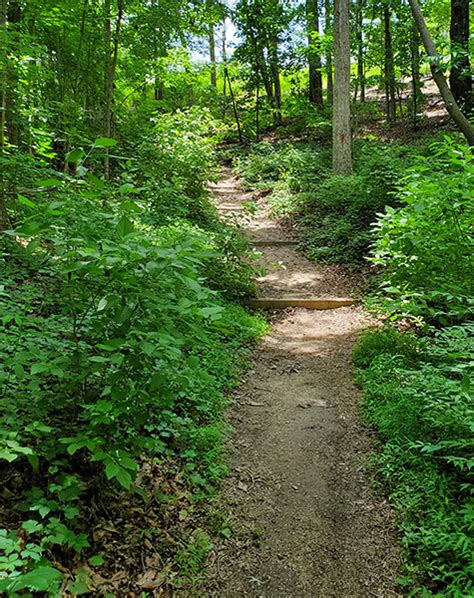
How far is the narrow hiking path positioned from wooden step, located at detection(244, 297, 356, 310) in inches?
41.7

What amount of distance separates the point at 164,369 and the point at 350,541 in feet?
5.77

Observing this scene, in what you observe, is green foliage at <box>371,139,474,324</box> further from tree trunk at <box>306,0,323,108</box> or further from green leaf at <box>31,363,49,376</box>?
tree trunk at <box>306,0,323,108</box>

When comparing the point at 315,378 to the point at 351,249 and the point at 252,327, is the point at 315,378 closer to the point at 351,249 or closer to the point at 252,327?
the point at 252,327

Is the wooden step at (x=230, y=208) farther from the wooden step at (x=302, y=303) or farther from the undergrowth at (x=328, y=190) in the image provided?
the wooden step at (x=302, y=303)

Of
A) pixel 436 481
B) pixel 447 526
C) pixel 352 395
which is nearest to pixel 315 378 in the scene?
pixel 352 395

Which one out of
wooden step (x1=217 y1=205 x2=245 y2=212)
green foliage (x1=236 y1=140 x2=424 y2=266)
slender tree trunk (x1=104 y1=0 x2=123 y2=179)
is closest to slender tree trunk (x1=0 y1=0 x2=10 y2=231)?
slender tree trunk (x1=104 y1=0 x2=123 y2=179)

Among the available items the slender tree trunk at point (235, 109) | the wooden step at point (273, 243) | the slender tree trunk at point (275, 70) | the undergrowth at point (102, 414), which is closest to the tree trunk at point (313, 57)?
the slender tree trunk at point (275, 70)

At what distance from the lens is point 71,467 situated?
2.65 m

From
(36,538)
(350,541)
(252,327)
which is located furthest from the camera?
(252,327)

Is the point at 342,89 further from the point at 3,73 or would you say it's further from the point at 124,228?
the point at 124,228

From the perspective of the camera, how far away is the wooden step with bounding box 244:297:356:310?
7.12 m

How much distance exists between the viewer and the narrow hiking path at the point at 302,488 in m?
2.73

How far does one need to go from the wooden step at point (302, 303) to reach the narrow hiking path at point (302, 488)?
1.06 metres

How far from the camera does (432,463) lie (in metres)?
3.28
